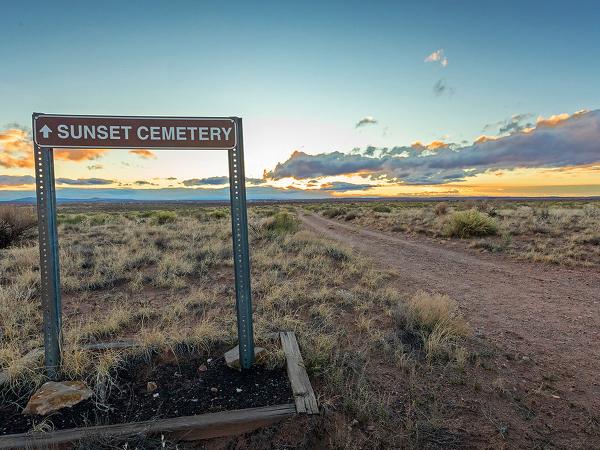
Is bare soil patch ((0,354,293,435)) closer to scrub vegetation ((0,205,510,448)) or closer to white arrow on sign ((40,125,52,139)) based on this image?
scrub vegetation ((0,205,510,448))

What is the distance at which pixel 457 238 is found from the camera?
14250 millimetres

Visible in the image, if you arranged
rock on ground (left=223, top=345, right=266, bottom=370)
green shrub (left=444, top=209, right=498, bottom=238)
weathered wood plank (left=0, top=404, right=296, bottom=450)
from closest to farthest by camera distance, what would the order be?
1. weathered wood plank (left=0, top=404, right=296, bottom=450)
2. rock on ground (left=223, top=345, right=266, bottom=370)
3. green shrub (left=444, top=209, right=498, bottom=238)

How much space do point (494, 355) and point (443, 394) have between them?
1.29m

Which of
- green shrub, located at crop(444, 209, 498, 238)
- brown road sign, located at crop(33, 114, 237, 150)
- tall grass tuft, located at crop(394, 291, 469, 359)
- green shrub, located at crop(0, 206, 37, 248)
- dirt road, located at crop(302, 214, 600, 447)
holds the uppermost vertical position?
brown road sign, located at crop(33, 114, 237, 150)

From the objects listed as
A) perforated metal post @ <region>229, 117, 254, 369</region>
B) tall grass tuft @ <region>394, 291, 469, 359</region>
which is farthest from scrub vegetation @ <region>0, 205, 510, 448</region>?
perforated metal post @ <region>229, 117, 254, 369</region>

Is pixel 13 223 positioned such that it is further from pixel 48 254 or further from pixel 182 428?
pixel 182 428

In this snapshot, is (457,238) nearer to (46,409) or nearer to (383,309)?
(383,309)

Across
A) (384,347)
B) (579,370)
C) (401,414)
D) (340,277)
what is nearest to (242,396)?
(401,414)

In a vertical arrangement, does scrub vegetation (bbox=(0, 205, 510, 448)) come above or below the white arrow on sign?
below

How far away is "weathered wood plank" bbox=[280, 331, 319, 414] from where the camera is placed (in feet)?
10.1

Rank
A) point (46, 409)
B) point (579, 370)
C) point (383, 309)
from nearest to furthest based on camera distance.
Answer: point (46, 409), point (579, 370), point (383, 309)

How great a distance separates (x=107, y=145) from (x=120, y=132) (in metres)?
0.17

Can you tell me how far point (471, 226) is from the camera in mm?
14258

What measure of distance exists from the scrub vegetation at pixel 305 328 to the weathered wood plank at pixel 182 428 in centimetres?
13
